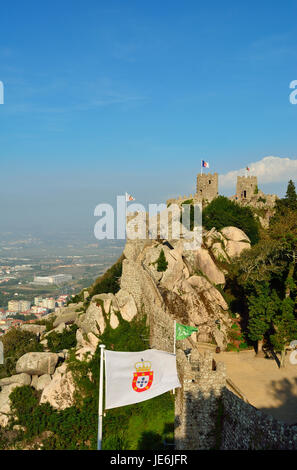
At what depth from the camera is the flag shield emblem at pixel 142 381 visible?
10267mm

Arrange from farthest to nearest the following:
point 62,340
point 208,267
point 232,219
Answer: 1. point 232,219
2. point 208,267
3. point 62,340

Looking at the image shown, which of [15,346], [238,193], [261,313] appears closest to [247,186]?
[238,193]

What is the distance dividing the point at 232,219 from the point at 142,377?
31.2 meters

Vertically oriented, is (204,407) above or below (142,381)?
below

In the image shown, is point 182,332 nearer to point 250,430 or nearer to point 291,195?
point 250,430


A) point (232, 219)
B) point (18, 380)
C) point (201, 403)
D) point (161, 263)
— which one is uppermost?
point (232, 219)

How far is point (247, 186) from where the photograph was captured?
56062 millimetres

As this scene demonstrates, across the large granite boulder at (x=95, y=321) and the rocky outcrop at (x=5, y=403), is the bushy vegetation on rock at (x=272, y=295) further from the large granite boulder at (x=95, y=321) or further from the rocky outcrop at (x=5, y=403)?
the rocky outcrop at (x=5, y=403)

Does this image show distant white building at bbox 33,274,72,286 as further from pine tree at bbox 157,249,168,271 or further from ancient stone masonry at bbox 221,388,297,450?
ancient stone masonry at bbox 221,388,297,450

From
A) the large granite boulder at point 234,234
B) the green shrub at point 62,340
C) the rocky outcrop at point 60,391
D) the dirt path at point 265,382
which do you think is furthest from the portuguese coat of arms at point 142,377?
the large granite boulder at point 234,234

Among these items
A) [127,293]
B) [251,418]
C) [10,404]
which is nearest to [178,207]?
[127,293]

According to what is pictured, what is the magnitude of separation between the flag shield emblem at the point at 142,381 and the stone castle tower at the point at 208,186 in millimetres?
45294

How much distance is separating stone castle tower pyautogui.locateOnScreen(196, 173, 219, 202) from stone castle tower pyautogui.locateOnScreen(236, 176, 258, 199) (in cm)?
469
